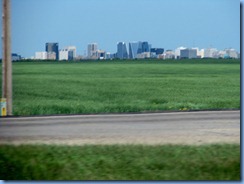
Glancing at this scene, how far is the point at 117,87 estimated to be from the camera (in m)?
8.18

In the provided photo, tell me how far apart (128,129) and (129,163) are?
662 millimetres

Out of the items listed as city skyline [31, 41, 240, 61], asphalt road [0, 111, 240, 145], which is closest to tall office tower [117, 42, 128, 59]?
city skyline [31, 41, 240, 61]

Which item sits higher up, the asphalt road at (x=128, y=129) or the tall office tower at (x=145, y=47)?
the tall office tower at (x=145, y=47)

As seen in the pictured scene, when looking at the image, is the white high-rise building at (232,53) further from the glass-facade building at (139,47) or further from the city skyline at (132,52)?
the glass-facade building at (139,47)

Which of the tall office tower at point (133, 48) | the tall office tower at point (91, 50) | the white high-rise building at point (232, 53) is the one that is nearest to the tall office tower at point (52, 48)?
the tall office tower at point (91, 50)

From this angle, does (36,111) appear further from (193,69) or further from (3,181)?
(193,69)

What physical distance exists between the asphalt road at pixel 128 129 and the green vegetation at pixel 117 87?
0.48ft

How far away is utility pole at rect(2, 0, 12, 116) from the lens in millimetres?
8086

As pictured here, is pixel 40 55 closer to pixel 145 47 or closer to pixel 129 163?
pixel 145 47

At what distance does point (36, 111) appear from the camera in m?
8.24

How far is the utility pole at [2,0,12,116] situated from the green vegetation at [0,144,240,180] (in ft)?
3.42

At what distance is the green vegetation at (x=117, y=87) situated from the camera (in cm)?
807

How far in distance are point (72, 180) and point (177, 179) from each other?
4.35ft

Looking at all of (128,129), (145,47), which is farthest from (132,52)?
(128,129)
